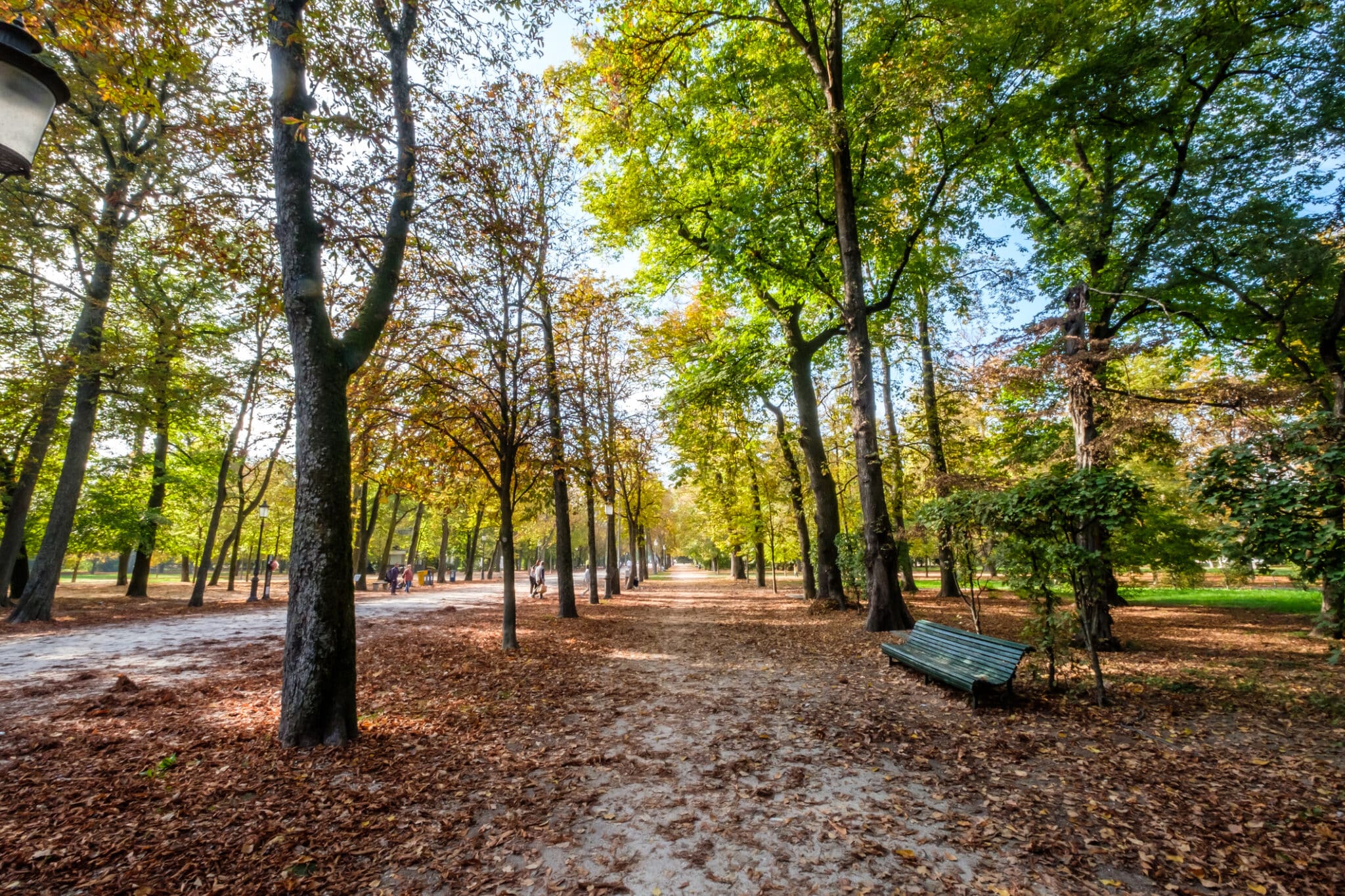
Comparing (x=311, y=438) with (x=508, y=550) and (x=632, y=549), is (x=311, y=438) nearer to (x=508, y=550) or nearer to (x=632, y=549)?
(x=508, y=550)

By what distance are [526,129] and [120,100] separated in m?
5.44

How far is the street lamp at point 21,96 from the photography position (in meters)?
2.21

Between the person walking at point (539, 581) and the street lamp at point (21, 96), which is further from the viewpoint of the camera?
the person walking at point (539, 581)

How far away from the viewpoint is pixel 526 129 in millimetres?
8781

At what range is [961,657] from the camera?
6.41 metres

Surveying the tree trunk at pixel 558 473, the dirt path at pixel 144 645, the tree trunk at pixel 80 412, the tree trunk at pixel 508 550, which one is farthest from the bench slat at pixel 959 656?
the tree trunk at pixel 80 412

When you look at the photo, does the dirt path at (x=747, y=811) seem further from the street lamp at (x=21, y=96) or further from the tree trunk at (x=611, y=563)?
the tree trunk at (x=611, y=563)

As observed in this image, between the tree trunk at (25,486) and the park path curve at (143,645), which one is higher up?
the tree trunk at (25,486)

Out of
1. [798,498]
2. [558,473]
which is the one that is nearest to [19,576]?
[558,473]

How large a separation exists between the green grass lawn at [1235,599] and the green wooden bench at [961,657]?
14351 mm

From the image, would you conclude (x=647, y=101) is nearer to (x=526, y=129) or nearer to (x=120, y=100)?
(x=526, y=129)

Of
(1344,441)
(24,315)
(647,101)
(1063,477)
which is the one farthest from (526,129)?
(24,315)

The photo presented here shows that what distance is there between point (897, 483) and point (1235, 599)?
15.0 meters

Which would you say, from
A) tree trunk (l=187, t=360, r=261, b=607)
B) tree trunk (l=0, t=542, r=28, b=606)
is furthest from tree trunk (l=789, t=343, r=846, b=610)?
tree trunk (l=0, t=542, r=28, b=606)
